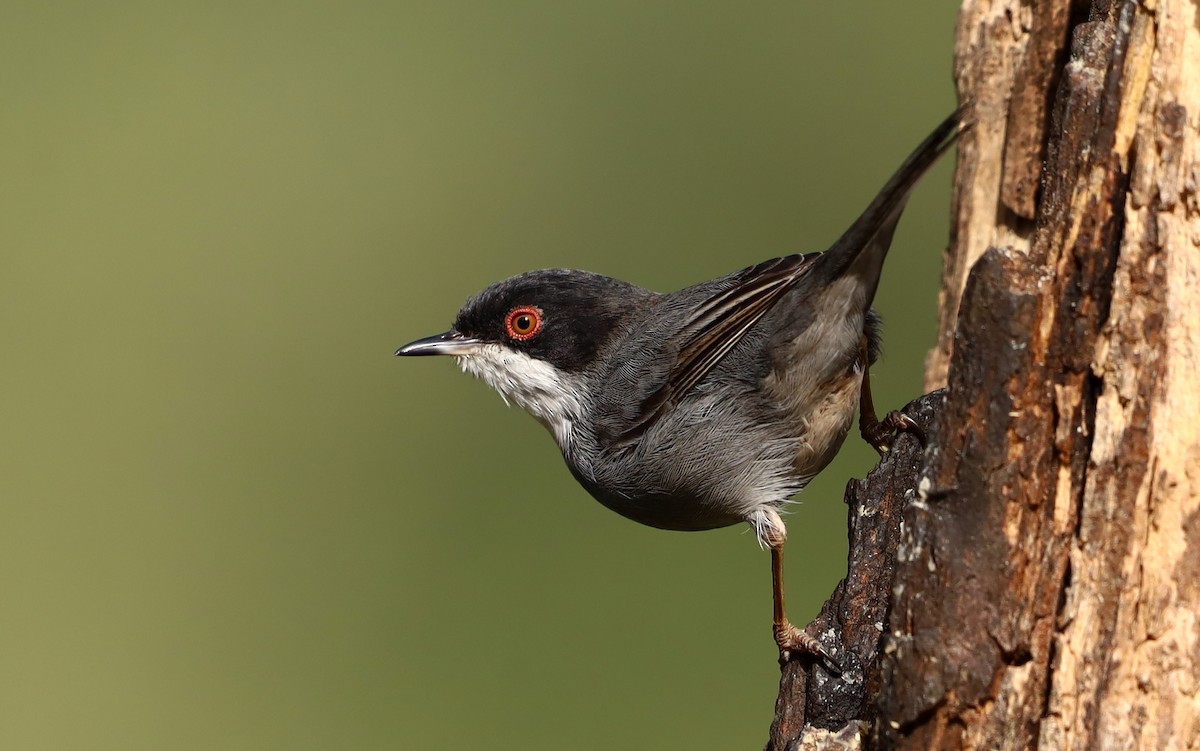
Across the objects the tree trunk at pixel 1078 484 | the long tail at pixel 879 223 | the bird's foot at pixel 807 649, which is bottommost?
the bird's foot at pixel 807 649

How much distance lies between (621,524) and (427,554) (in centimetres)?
155

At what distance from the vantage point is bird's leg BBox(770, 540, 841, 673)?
3.68m

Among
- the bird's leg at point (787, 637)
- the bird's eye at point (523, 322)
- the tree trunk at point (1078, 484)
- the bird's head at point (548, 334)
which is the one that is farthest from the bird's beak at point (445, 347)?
the tree trunk at point (1078, 484)

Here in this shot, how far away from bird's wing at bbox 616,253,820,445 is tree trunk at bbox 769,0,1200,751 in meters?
1.31

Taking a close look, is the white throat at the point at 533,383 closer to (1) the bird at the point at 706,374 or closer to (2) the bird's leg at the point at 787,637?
(1) the bird at the point at 706,374

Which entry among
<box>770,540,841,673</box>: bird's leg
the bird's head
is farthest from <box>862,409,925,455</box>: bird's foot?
the bird's head

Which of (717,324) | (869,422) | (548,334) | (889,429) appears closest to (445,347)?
(548,334)

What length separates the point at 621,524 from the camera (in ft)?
30.8

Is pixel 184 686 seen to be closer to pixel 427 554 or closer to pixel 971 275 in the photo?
pixel 427 554

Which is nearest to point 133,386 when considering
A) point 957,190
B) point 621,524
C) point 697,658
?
point 621,524

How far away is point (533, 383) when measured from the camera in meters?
5.42

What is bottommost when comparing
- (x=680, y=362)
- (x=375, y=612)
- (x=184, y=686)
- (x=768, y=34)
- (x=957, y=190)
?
(x=184, y=686)

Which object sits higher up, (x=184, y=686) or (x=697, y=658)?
(x=697, y=658)

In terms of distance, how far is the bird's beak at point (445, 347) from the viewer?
5.47 m
